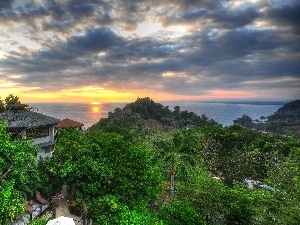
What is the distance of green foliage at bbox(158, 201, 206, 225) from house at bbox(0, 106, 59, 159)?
18.9 meters

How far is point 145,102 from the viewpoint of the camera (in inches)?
6432

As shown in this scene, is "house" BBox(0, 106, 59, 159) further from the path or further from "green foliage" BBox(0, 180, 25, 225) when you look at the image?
"green foliage" BBox(0, 180, 25, 225)

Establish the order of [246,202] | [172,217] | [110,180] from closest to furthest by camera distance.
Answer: [172,217], [246,202], [110,180]

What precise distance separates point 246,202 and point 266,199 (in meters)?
1.20

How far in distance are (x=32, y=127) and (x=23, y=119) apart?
4.41 ft

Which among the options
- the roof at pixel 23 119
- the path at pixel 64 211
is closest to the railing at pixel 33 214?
the path at pixel 64 211

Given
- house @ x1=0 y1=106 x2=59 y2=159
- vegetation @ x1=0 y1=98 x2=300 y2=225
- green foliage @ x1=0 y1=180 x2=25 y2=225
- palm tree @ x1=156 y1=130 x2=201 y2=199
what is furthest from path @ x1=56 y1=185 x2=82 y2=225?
palm tree @ x1=156 y1=130 x2=201 y2=199

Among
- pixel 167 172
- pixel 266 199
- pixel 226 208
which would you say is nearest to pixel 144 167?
pixel 226 208

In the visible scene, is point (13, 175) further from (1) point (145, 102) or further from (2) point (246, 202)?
(1) point (145, 102)

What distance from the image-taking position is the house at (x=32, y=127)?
97.5 ft

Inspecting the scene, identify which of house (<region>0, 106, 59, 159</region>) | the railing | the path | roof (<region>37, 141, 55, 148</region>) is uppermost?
house (<region>0, 106, 59, 159</region>)

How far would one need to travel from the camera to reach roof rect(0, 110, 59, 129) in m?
29.5

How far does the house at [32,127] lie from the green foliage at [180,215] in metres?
18.9

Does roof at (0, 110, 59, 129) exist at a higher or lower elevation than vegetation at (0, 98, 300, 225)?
higher
